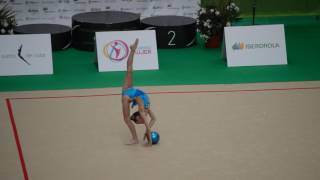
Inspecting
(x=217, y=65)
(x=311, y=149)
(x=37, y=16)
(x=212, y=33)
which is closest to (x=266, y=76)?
(x=217, y=65)

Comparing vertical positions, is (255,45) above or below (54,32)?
below

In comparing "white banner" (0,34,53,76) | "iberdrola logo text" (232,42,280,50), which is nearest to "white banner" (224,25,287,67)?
"iberdrola logo text" (232,42,280,50)

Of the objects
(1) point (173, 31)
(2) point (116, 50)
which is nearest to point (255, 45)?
(1) point (173, 31)

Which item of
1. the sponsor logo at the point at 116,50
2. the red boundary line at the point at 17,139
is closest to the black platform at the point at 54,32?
the sponsor logo at the point at 116,50

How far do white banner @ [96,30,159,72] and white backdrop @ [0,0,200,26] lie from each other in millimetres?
2387

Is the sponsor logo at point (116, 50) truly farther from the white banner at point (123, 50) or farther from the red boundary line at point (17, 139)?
the red boundary line at point (17, 139)

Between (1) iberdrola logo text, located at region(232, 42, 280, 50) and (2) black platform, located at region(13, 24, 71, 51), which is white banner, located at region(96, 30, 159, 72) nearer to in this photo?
(1) iberdrola logo text, located at region(232, 42, 280, 50)

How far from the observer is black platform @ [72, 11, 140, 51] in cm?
1120

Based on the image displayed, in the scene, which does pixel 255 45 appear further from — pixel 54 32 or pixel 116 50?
pixel 54 32

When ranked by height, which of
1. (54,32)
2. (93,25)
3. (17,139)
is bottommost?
(17,139)

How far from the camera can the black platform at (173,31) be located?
11453 millimetres

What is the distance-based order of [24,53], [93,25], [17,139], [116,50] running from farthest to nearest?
[93,25] < [116,50] < [24,53] < [17,139]

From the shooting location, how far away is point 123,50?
10227 mm

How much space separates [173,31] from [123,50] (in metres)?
1.55
